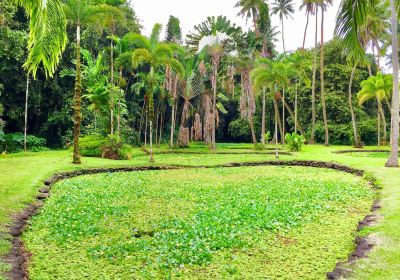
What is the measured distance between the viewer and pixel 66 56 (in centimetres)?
2645

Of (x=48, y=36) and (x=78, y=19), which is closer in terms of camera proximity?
(x=48, y=36)

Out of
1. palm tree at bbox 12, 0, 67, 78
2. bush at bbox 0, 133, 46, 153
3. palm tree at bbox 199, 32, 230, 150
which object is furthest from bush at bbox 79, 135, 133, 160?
palm tree at bbox 12, 0, 67, 78

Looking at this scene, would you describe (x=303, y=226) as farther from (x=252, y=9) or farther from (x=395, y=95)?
(x=252, y=9)

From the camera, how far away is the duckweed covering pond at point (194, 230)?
538cm

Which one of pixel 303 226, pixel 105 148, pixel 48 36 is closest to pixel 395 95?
pixel 303 226

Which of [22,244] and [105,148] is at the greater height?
[105,148]

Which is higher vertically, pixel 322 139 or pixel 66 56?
pixel 66 56

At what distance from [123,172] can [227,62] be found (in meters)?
17.2

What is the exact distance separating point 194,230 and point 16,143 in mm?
19759

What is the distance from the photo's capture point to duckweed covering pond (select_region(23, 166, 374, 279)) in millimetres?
5383

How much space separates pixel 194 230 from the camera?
697cm

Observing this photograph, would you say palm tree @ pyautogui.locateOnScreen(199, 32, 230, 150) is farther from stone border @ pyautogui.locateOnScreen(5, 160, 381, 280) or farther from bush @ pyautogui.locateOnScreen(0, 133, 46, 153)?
stone border @ pyautogui.locateOnScreen(5, 160, 381, 280)

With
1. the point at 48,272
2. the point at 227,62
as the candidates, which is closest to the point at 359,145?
the point at 227,62

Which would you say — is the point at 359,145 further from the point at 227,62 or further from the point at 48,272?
the point at 48,272
